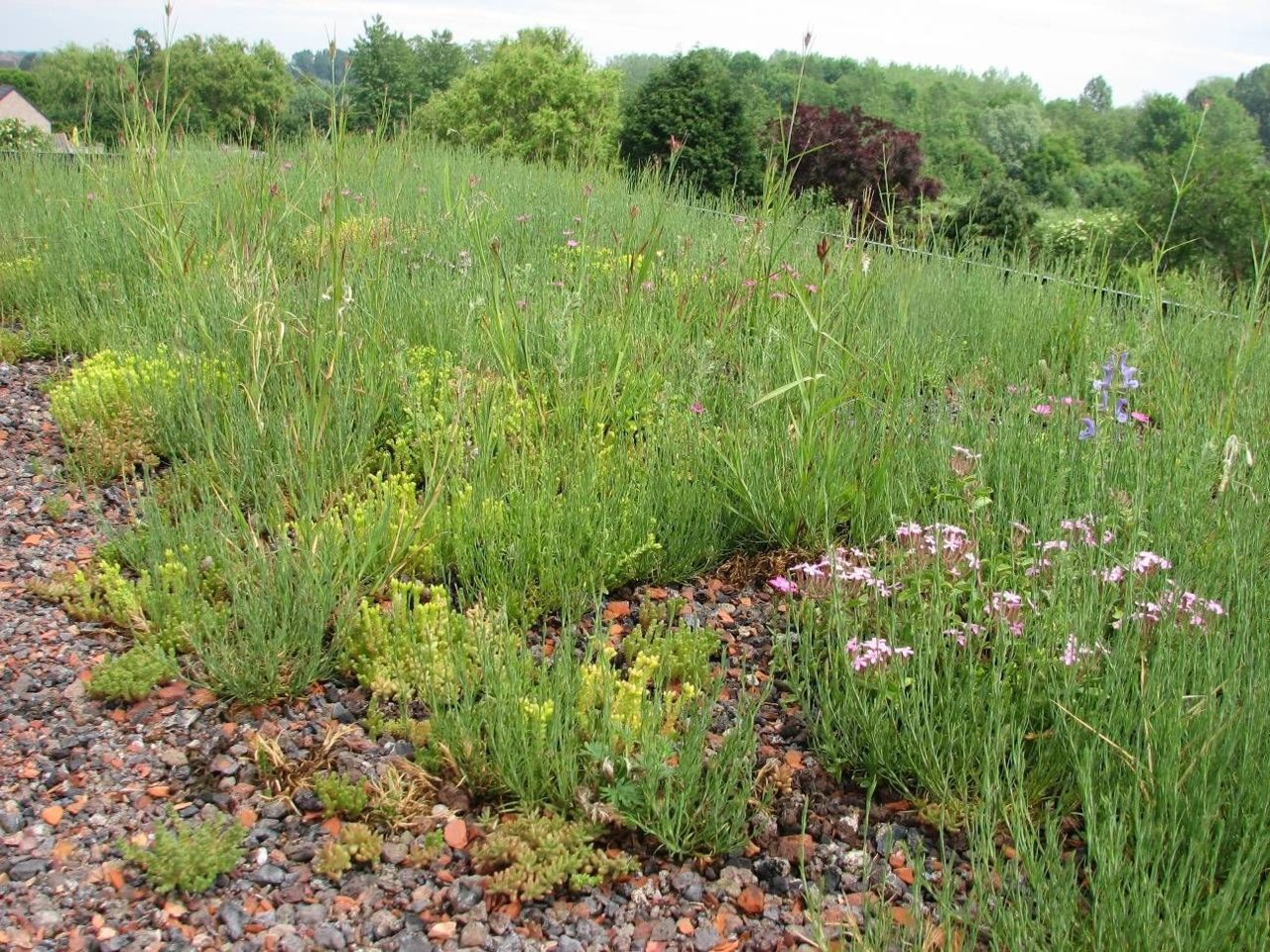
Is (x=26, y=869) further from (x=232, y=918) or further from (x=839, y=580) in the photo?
(x=839, y=580)

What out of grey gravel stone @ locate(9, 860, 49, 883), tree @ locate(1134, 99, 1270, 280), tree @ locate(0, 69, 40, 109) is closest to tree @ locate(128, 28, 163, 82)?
grey gravel stone @ locate(9, 860, 49, 883)

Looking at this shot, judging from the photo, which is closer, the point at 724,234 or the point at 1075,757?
the point at 1075,757

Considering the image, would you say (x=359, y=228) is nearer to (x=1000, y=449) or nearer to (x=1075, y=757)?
(x=1000, y=449)

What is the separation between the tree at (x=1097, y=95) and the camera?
66.4 meters

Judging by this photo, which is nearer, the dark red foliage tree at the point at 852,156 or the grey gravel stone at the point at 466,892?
the grey gravel stone at the point at 466,892

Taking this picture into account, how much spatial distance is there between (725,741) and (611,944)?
0.46 metres

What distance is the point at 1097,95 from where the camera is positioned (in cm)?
7119

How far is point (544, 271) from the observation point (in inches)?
189

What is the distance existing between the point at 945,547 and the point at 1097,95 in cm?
8040

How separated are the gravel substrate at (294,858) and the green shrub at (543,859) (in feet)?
0.14

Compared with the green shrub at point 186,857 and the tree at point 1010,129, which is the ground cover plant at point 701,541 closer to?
the green shrub at point 186,857

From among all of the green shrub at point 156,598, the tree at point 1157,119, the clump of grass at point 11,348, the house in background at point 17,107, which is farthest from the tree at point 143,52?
the tree at point 1157,119

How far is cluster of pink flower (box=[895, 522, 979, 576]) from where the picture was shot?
2578 millimetres

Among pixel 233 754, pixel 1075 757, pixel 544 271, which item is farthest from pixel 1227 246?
pixel 233 754
